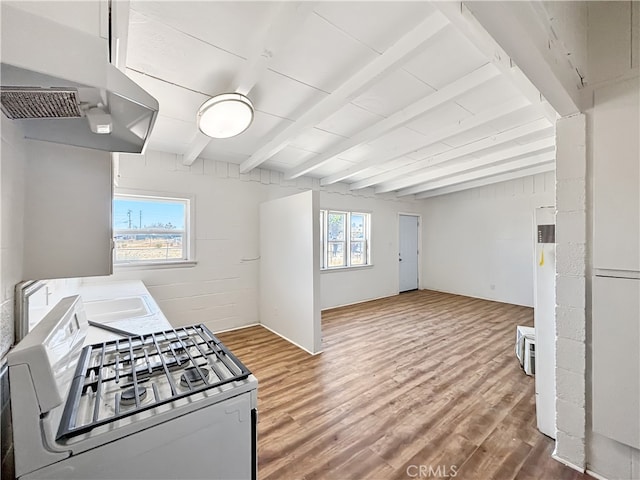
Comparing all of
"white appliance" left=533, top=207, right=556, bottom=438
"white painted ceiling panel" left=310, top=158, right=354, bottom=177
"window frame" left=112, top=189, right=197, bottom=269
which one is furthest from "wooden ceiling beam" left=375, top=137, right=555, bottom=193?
"window frame" left=112, top=189, right=197, bottom=269

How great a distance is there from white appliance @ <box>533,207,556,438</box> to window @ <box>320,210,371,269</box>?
12.1ft

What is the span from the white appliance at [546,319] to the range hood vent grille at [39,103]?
8.41ft

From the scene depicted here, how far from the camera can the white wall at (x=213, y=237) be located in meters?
3.42

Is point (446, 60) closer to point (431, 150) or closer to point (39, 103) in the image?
point (431, 150)

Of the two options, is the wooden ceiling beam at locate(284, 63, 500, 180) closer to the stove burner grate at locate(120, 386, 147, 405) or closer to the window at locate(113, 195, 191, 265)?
the window at locate(113, 195, 191, 265)

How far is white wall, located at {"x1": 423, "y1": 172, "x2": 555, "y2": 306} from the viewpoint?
5.30 metres

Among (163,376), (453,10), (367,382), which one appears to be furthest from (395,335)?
(453,10)

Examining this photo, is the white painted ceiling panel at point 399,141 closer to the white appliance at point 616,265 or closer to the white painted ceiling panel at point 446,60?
the white painted ceiling panel at point 446,60

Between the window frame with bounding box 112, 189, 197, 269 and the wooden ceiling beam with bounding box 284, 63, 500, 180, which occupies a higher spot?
the wooden ceiling beam with bounding box 284, 63, 500, 180

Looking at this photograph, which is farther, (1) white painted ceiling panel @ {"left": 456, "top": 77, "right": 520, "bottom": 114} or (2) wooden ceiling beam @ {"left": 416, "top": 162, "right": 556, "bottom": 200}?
(2) wooden ceiling beam @ {"left": 416, "top": 162, "right": 556, "bottom": 200}

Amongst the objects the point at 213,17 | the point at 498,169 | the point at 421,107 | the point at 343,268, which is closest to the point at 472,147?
the point at 498,169

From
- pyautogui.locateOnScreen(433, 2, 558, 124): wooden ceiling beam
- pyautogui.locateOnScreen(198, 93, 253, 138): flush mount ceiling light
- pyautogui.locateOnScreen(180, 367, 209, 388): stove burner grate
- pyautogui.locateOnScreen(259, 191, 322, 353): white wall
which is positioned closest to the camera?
pyautogui.locateOnScreen(180, 367, 209, 388): stove burner grate

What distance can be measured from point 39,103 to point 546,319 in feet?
9.11

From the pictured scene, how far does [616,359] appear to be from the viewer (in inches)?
57.4
